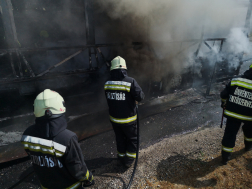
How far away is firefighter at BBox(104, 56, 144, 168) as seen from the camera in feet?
8.64

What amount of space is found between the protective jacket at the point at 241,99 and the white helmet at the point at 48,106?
8.83 ft

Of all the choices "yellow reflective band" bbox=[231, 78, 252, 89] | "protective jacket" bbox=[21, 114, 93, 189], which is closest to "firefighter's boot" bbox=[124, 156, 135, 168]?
"protective jacket" bbox=[21, 114, 93, 189]

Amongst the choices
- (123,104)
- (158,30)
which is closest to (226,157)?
(123,104)

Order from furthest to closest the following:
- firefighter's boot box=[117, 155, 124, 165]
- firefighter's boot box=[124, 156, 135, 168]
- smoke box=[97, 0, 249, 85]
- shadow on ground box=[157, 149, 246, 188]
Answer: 1. smoke box=[97, 0, 249, 85]
2. firefighter's boot box=[117, 155, 124, 165]
3. firefighter's boot box=[124, 156, 135, 168]
4. shadow on ground box=[157, 149, 246, 188]

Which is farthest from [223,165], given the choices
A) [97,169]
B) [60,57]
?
[60,57]

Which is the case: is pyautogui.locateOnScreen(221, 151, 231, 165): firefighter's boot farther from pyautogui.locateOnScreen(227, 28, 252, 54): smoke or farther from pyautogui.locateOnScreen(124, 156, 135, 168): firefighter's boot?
pyautogui.locateOnScreen(227, 28, 252, 54): smoke

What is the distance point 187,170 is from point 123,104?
158 cm

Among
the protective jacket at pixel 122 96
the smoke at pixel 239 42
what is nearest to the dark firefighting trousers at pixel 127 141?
the protective jacket at pixel 122 96

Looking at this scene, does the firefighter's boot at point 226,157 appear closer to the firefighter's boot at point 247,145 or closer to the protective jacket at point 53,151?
the firefighter's boot at point 247,145

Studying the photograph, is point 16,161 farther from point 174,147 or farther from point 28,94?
point 174,147

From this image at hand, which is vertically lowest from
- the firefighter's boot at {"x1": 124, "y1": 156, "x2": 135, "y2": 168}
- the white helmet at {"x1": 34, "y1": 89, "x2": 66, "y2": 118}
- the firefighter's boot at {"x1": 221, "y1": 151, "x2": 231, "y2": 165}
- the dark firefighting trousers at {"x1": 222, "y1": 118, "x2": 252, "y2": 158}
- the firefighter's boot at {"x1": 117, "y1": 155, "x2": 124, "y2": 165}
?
the firefighter's boot at {"x1": 117, "y1": 155, "x2": 124, "y2": 165}

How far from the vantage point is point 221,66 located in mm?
8281

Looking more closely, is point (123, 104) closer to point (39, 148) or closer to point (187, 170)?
point (39, 148)

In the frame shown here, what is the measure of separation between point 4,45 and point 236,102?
22.2ft
